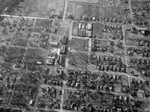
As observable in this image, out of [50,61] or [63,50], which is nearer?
[50,61]

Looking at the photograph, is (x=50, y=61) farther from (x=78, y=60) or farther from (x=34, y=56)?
(x=78, y=60)

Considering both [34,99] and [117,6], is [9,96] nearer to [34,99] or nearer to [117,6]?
[34,99]

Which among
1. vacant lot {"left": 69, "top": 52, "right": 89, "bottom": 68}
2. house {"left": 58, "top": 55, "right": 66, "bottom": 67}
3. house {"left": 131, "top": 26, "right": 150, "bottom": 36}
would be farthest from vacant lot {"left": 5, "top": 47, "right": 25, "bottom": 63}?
house {"left": 131, "top": 26, "right": 150, "bottom": 36}

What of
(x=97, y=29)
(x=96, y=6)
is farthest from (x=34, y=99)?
(x=96, y=6)

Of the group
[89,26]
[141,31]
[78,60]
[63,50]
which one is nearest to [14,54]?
[63,50]

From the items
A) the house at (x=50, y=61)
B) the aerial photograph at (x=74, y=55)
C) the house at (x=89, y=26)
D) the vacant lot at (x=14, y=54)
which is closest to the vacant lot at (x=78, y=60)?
the aerial photograph at (x=74, y=55)

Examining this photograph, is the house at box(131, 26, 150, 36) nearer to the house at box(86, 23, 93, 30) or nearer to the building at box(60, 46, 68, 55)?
the house at box(86, 23, 93, 30)

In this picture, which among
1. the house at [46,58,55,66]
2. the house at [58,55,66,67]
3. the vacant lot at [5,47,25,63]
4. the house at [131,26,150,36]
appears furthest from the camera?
the house at [131,26,150,36]

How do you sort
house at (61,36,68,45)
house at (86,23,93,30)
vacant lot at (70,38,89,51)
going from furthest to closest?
1. house at (86,23,93,30)
2. house at (61,36,68,45)
3. vacant lot at (70,38,89,51)
